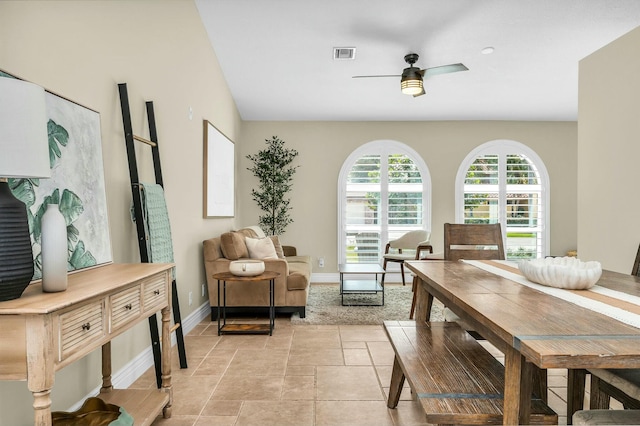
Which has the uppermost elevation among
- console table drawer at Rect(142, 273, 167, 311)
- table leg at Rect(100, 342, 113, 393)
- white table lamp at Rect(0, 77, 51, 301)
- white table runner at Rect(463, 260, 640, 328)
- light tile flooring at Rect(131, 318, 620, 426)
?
white table lamp at Rect(0, 77, 51, 301)

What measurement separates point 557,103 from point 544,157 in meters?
0.98

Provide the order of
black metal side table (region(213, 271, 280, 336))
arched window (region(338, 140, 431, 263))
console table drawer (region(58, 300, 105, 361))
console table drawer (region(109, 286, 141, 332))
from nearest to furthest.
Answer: console table drawer (region(58, 300, 105, 361)) → console table drawer (region(109, 286, 141, 332)) → black metal side table (region(213, 271, 280, 336)) → arched window (region(338, 140, 431, 263))

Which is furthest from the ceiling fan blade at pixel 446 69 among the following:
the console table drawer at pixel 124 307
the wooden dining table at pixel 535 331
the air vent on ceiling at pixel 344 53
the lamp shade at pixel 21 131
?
the lamp shade at pixel 21 131

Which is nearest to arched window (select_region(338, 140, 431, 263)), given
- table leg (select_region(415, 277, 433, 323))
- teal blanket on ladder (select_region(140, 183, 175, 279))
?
teal blanket on ladder (select_region(140, 183, 175, 279))

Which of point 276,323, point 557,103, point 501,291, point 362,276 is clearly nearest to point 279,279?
point 276,323

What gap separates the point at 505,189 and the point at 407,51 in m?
3.14

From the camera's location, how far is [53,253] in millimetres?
1370

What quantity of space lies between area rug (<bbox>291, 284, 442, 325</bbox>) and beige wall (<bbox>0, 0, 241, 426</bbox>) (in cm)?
126

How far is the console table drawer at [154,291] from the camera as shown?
1.89 m

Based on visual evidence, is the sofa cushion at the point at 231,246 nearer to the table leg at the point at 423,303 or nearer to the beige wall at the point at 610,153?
the table leg at the point at 423,303

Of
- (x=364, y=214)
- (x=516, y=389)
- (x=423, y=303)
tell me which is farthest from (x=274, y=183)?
(x=516, y=389)

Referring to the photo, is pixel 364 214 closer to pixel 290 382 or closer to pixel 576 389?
pixel 290 382

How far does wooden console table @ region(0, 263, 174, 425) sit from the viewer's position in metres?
1.15

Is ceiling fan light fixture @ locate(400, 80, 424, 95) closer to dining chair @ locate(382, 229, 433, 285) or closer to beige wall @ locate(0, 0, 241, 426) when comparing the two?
beige wall @ locate(0, 0, 241, 426)
